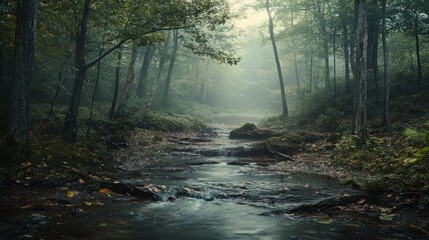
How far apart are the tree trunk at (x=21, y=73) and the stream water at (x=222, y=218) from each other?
11.7 ft

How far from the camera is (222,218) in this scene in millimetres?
6555

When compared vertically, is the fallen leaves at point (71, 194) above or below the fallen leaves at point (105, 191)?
above

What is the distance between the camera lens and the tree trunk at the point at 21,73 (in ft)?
28.4

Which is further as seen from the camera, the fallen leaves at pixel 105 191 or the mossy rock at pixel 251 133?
the mossy rock at pixel 251 133

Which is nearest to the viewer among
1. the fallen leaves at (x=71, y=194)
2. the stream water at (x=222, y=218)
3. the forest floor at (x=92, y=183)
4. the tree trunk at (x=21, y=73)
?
the stream water at (x=222, y=218)

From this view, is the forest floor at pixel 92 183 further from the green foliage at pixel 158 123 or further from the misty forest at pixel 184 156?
the green foliage at pixel 158 123

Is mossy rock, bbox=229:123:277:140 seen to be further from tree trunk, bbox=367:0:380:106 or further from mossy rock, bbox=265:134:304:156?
tree trunk, bbox=367:0:380:106

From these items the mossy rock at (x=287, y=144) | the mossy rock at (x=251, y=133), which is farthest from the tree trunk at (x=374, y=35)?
the mossy rock at (x=287, y=144)

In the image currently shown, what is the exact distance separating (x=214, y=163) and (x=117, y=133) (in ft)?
16.8

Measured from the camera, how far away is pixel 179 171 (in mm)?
11883

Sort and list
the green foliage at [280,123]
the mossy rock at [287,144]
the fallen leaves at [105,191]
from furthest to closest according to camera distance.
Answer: the green foliage at [280,123]
the mossy rock at [287,144]
the fallen leaves at [105,191]

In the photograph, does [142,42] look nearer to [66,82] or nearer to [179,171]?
[179,171]

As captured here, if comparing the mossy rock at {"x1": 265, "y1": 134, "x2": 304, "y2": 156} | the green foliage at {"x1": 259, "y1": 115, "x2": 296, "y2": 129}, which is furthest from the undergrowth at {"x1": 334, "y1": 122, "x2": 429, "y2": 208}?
the green foliage at {"x1": 259, "y1": 115, "x2": 296, "y2": 129}

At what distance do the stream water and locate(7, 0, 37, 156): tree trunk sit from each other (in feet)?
11.7
